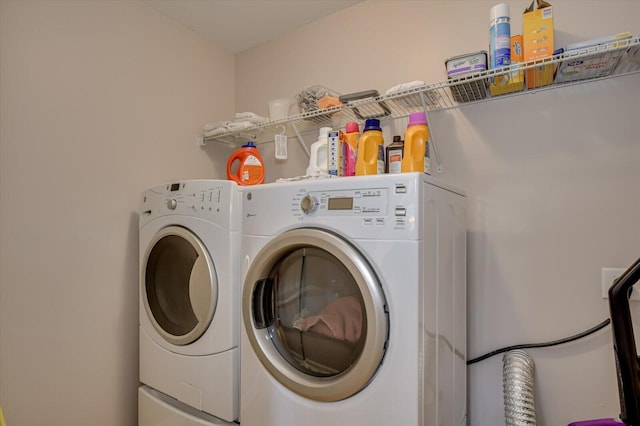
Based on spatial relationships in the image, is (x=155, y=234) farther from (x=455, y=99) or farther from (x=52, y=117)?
(x=455, y=99)

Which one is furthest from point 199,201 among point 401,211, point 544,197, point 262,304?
point 544,197

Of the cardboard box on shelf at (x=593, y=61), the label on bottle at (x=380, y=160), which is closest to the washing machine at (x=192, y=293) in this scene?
the label on bottle at (x=380, y=160)

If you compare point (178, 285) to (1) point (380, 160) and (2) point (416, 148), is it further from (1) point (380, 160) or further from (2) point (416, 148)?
(2) point (416, 148)

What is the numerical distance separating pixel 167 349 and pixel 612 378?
179cm

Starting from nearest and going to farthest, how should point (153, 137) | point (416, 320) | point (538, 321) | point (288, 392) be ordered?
point (416, 320)
point (288, 392)
point (538, 321)
point (153, 137)

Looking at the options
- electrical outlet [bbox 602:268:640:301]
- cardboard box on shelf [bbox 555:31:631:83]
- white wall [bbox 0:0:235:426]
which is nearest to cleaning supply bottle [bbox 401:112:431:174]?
cardboard box on shelf [bbox 555:31:631:83]

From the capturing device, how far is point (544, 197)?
4.55ft

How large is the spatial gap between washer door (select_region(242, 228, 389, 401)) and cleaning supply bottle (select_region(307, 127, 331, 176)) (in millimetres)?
510

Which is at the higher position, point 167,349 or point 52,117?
point 52,117

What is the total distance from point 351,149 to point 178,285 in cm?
101

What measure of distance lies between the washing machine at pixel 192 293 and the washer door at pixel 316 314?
165mm

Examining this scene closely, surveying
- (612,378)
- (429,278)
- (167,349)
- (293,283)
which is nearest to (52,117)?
(167,349)

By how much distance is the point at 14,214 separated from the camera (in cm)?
141

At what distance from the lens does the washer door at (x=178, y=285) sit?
1.42 m
